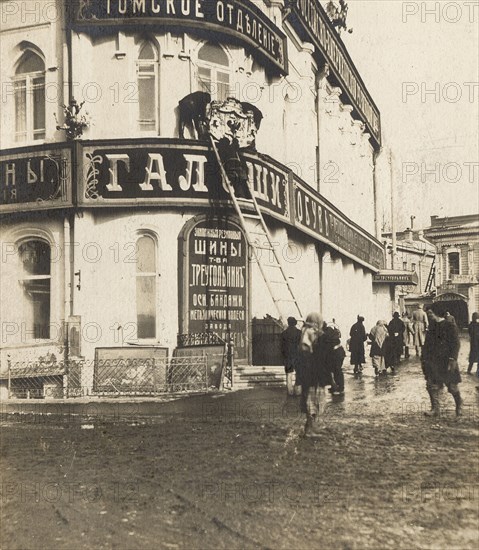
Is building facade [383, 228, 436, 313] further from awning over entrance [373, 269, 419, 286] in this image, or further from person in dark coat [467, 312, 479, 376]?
person in dark coat [467, 312, 479, 376]

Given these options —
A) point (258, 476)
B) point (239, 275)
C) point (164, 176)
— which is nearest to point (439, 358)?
point (258, 476)

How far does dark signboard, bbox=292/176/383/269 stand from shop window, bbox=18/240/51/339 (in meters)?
1.43

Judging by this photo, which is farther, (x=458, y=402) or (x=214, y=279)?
(x=214, y=279)

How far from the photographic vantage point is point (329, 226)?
3.55m

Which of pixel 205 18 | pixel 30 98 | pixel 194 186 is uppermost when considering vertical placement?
pixel 205 18

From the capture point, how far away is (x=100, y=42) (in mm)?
3715

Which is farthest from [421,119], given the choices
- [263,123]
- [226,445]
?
[226,445]

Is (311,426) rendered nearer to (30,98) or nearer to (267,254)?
(267,254)

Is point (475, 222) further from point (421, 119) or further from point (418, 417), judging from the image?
point (418, 417)

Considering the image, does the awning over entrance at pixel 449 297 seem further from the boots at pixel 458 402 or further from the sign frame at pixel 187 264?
the sign frame at pixel 187 264

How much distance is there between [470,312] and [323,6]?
1795 mm

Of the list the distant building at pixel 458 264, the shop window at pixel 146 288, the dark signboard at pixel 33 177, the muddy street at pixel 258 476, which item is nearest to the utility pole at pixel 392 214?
the distant building at pixel 458 264

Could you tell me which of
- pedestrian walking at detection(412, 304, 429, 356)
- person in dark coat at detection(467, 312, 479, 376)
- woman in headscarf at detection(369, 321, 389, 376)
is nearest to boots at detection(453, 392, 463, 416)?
person in dark coat at detection(467, 312, 479, 376)

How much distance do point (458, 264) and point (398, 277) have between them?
40 cm
